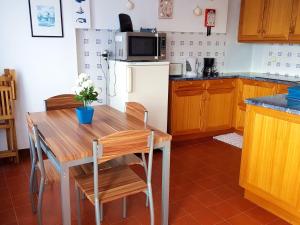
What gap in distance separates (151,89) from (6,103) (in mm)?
1588

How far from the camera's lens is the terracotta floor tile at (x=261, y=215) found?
2.26 meters

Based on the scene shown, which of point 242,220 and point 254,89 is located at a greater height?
point 254,89

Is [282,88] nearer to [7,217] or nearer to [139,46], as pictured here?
[139,46]

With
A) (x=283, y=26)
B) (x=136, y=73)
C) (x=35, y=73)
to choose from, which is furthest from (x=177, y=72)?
(x=35, y=73)

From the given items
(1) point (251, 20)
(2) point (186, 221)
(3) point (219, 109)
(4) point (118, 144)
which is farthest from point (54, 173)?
(1) point (251, 20)

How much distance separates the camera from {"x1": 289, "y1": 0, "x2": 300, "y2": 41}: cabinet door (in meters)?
3.63

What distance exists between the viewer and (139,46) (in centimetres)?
335

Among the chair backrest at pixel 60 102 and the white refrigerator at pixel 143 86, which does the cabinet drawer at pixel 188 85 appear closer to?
the white refrigerator at pixel 143 86

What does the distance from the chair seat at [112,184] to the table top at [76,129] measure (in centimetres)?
29

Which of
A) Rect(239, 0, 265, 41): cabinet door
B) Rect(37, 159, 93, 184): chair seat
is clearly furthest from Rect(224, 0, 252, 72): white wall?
Rect(37, 159, 93, 184): chair seat

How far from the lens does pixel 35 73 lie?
3293 mm

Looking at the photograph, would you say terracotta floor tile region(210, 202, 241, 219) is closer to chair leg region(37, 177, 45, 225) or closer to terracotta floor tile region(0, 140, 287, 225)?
terracotta floor tile region(0, 140, 287, 225)

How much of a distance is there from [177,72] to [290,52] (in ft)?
5.63

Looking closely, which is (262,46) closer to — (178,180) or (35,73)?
(178,180)
